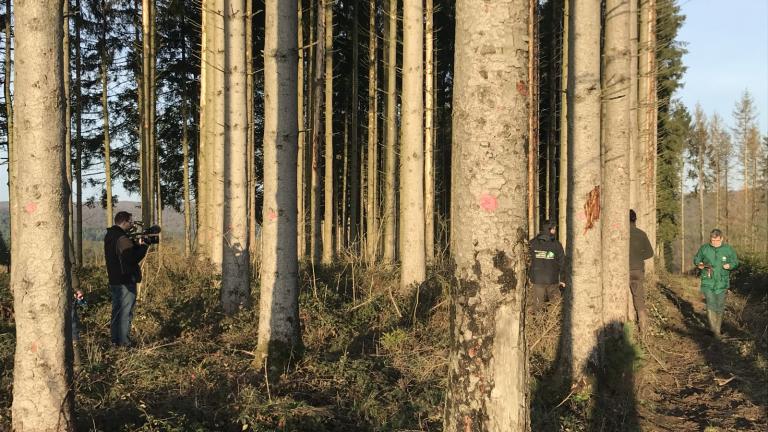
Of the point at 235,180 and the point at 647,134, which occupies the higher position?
the point at 647,134

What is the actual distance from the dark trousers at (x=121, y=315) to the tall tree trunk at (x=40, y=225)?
11.7ft

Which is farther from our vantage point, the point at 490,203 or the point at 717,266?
the point at 717,266

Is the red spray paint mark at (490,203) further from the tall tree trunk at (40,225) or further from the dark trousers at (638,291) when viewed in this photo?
the dark trousers at (638,291)

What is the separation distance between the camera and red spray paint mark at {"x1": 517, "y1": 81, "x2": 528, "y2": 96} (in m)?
3.01

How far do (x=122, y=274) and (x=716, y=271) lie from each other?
9.90m

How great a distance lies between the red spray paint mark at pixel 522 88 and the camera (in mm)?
3006

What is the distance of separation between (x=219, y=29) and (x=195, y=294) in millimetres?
4904

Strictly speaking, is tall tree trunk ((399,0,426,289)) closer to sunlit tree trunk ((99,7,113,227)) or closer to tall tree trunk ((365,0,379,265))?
tall tree trunk ((365,0,379,265))

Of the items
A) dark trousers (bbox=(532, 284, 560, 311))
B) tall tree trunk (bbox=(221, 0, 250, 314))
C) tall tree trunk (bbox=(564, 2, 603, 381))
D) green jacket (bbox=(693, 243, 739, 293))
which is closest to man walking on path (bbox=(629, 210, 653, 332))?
dark trousers (bbox=(532, 284, 560, 311))

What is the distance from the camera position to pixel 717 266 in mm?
10219

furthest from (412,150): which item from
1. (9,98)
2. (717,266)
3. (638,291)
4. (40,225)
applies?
(9,98)

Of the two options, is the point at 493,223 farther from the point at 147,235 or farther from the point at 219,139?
the point at 219,139

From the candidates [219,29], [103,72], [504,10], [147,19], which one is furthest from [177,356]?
[103,72]

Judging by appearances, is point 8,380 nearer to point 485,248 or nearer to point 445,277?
point 485,248
